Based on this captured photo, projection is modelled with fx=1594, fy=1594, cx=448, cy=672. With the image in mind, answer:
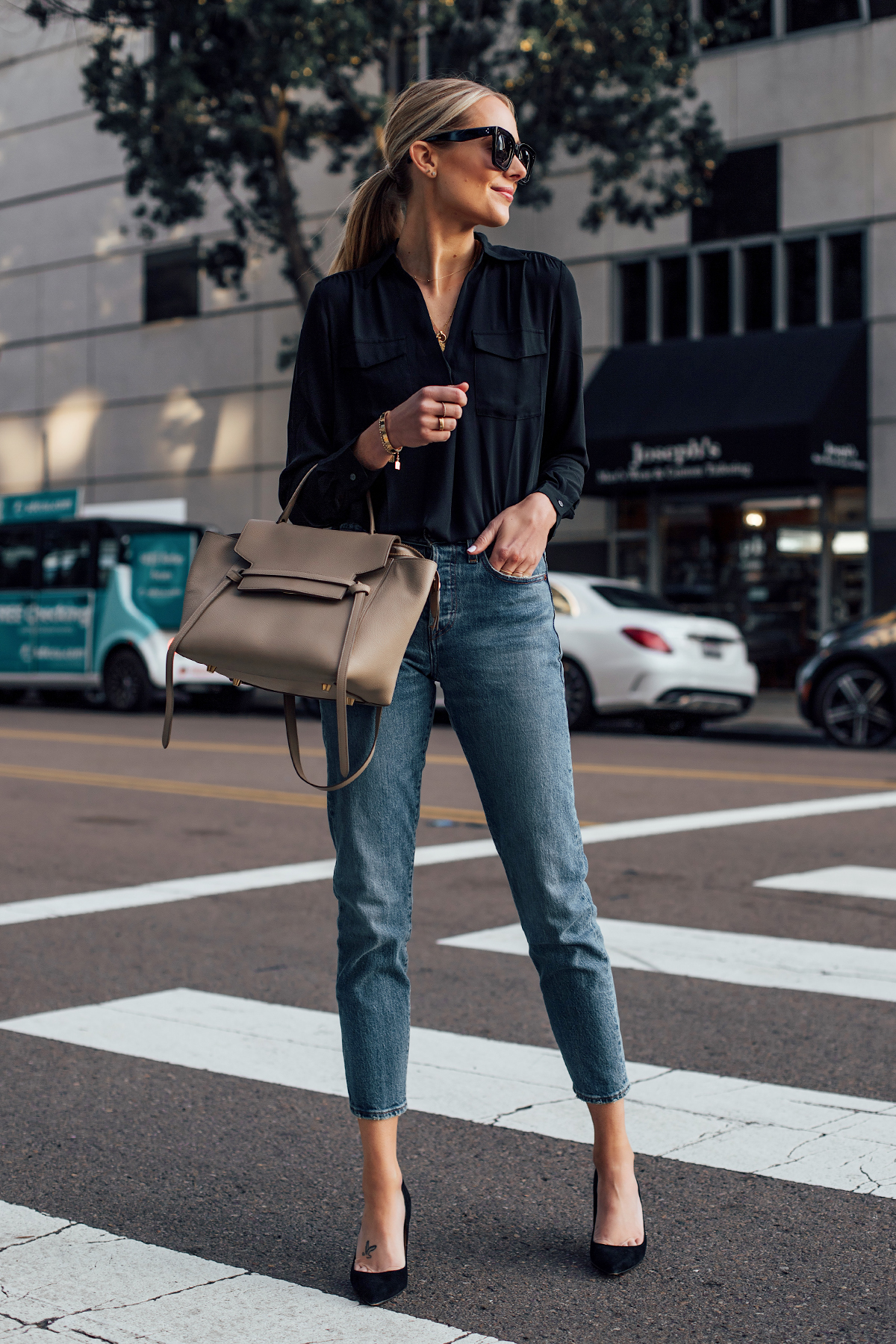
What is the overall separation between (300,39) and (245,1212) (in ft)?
52.7

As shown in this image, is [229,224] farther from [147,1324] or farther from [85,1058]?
[147,1324]

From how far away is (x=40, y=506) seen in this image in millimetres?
22266

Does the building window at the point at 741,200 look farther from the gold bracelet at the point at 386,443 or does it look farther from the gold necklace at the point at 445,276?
the gold bracelet at the point at 386,443

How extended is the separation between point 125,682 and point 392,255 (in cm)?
1692

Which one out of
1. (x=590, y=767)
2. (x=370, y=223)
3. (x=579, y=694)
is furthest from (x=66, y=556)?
(x=370, y=223)

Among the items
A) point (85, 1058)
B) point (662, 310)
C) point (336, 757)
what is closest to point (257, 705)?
point (662, 310)

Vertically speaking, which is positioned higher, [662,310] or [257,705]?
[662,310]

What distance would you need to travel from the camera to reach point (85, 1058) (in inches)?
171

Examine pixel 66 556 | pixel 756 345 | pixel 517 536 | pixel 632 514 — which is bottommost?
pixel 517 536

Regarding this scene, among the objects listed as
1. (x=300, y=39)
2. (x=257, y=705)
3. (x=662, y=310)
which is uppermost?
(x=300, y=39)

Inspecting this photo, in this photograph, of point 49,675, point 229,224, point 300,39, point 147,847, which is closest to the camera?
point 147,847

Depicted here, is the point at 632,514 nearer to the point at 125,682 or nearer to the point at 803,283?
the point at 803,283

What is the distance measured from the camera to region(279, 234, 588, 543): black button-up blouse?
2.79m

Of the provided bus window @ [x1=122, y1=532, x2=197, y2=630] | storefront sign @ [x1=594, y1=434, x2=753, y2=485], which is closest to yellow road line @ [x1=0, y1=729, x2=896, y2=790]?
bus window @ [x1=122, y1=532, x2=197, y2=630]
